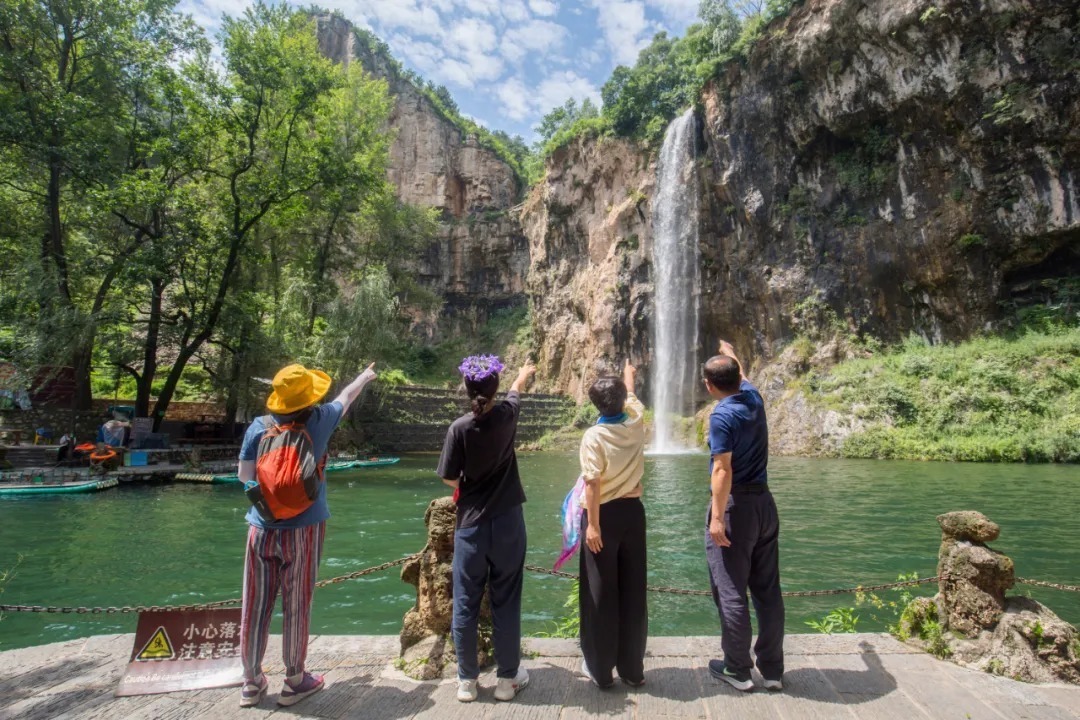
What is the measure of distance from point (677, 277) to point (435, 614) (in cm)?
2581

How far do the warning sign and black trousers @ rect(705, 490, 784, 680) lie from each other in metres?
2.44

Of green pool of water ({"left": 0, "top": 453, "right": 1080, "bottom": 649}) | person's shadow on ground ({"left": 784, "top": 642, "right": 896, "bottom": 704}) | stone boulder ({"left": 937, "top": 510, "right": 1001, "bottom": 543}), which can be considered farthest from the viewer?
green pool of water ({"left": 0, "top": 453, "right": 1080, "bottom": 649})

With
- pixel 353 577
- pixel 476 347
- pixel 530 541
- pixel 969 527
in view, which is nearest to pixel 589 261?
pixel 476 347

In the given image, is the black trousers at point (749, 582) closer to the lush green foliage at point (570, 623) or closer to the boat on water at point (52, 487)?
the lush green foliage at point (570, 623)

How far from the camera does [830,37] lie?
835 inches

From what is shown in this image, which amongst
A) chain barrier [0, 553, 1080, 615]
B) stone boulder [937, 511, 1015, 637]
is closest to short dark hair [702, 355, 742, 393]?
chain barrier [0, 553, 1080, 615]

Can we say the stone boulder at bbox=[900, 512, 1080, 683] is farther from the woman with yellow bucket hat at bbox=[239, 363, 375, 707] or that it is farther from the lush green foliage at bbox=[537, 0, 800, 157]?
the lush green foliage at bbox=[537, 0, 800, 157]

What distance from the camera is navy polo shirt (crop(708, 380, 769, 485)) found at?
2.82 m

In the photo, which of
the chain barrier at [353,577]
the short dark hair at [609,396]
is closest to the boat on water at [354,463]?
the chain barrier at [353,577]

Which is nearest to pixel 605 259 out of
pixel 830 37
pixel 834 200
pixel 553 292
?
pixel 553 292

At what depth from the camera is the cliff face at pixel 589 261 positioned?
29266mm

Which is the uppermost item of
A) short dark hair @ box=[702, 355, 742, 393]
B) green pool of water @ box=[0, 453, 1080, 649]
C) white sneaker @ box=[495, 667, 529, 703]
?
short dark hair @ box=[702, 355, 742, 393]

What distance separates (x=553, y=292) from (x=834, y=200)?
16.0 m

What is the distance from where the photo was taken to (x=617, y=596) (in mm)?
2766
